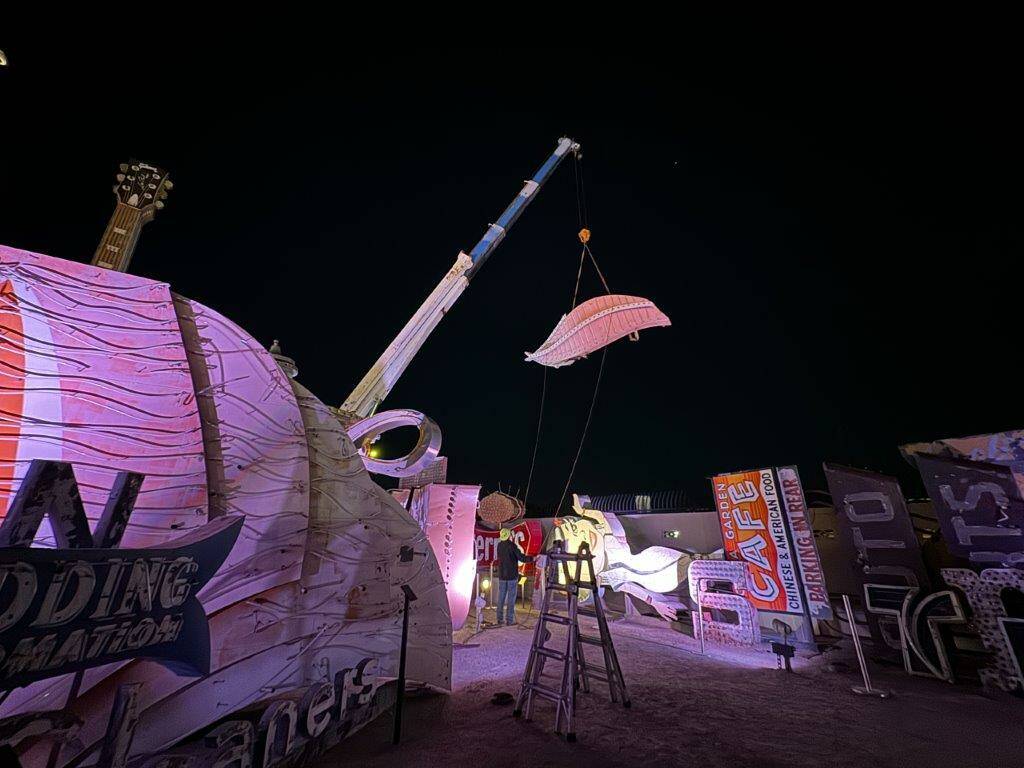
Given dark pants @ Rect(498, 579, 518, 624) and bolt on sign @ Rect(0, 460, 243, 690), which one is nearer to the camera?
bolt on sign @ Rect(0, 460, 243, 690)

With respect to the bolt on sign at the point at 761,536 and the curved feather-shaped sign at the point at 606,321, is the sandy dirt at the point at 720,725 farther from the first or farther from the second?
the curved feather-shaped sign at the point at 606,321

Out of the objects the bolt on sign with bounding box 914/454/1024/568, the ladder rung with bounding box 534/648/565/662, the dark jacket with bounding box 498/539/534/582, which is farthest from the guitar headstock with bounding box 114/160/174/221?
the bolt on sign with bounding box 914/454/1024/568

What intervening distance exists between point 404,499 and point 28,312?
8537 mm

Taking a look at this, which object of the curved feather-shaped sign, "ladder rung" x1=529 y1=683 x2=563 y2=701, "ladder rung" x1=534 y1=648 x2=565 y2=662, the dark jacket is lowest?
"ladder rung" x1=529 y1=683 x2=563 y2=701

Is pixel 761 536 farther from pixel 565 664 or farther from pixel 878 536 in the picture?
pixel 565 664

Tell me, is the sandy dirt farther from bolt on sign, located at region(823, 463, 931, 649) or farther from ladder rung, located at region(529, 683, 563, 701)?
bolt on sign, located at region(823, 463, 931, 649)

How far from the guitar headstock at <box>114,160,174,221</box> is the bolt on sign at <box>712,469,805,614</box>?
1236 centimetres

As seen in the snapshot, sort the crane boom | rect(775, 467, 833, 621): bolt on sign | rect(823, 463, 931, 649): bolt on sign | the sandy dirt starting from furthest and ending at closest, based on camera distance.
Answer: the crane boom, rect(775, 467, 833, 621): bolt on sign, rect(823, 463, 931, 649): bolt on sign, the sandy dirt

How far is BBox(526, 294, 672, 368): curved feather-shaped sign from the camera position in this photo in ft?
30.7

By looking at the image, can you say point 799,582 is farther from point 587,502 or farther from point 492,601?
point 492,601

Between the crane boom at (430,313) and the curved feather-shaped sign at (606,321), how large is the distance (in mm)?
4503

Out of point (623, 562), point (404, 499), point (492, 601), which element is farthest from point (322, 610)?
point (492, 601)

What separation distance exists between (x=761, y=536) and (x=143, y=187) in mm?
13050

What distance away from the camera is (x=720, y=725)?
5.04 meters
